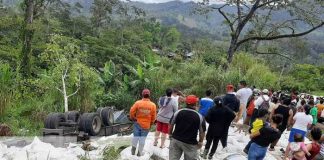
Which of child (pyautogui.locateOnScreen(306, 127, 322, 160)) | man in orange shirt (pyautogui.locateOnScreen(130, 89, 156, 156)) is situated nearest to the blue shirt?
man in orange shirt (pyautogui.locateOnScreen(130, 89, 156, 156))

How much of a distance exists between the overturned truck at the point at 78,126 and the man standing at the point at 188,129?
177 inches

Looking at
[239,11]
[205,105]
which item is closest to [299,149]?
[205,105]

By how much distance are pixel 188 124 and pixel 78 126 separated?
5.96 meters

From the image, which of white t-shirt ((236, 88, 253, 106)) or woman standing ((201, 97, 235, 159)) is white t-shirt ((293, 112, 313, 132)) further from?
white t-shirt ((236, 88, 253, 106))

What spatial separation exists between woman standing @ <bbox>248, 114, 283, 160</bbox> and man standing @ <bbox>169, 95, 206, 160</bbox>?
45.1 inches

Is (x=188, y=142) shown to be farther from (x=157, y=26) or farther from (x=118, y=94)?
(x=157, y=26)

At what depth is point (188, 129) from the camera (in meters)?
7.52

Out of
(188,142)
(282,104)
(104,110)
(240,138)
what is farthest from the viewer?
(104,110)

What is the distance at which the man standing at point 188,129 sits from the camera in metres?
7.50

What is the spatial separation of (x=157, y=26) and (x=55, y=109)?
249ft

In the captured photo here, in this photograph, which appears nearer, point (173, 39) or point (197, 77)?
point (197, 77)

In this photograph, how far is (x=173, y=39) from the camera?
99.8 meters

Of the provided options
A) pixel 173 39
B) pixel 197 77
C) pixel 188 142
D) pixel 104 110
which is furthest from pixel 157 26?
pixel 188 142

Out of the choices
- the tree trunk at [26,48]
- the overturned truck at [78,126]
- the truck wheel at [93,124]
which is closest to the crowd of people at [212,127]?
the overturned truck at [78,126]
